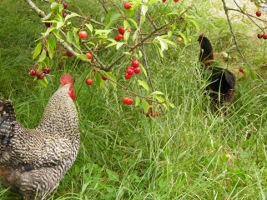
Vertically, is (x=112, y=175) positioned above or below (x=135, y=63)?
below

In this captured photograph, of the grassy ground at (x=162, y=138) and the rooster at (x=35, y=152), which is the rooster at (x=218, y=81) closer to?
the grassy ground at (x=162, y=138)

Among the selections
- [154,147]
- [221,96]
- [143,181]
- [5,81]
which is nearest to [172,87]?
[221,96]

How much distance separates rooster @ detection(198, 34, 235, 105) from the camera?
488 cm

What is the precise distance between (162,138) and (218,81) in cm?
135

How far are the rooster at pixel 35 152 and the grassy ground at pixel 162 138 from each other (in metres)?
0.22

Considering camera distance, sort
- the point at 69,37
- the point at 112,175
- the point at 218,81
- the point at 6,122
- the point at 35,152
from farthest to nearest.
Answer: the point at 218,81, the point at 112,175, the point at 35,152, the point at 6,122, the point at 69,37

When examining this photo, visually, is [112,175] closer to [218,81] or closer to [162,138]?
[162,138]

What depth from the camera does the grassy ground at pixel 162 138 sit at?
3479 millimetres

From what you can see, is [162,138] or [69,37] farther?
[162,138]

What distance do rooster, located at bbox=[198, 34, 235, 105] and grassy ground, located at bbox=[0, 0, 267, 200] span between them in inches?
5.1

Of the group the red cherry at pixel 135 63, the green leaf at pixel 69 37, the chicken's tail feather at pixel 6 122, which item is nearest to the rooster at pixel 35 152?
the chicken's tail feather at pixel 6 122

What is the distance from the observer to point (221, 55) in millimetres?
5906

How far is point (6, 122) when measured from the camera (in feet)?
10.6

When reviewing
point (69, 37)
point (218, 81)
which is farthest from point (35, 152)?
Answer: point (218, 81)
